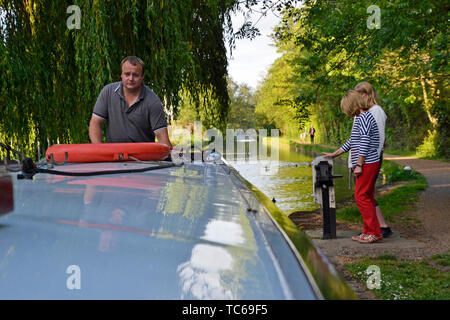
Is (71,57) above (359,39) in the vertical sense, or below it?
below

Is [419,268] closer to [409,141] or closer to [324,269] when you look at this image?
[324,269]

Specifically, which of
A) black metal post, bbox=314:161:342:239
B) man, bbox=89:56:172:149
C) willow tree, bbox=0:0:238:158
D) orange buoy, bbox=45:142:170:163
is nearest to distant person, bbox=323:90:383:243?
black metal post, bbox=314:161:342:239

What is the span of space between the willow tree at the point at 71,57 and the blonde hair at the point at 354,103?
2.22m

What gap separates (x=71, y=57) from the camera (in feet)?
20.0

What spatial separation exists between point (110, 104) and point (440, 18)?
6.24 meters

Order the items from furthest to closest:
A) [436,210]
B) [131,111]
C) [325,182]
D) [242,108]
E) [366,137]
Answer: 1. [242,108]
2. [436,210]
3. [325,182]
4. [366,137]
5. [131,111]

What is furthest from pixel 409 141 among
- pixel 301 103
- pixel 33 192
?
pixel 33 192

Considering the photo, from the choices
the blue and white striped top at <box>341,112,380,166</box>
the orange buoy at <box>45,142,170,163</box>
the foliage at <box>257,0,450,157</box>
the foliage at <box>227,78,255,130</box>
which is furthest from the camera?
the foliage at <box>227,78,255,130</box>

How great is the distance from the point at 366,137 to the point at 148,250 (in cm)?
419

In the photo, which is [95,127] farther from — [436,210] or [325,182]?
[436,210]

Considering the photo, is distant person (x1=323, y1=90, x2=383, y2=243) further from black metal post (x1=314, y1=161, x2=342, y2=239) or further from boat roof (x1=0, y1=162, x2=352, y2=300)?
boat roof (x1=0, y1=162, x2=352, y2=300)

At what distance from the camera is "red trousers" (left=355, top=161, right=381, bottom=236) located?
5.36 metres

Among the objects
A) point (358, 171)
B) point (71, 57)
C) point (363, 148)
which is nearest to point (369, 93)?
point (363, 148)

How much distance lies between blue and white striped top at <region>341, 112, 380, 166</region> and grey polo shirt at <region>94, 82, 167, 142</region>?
232 cm
